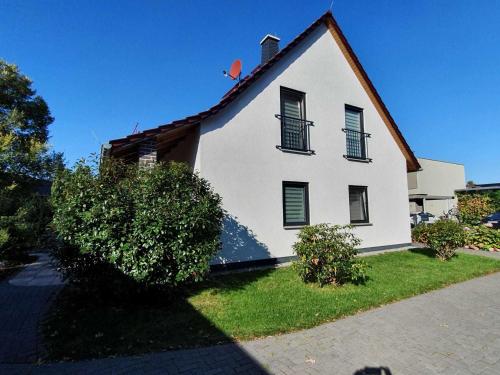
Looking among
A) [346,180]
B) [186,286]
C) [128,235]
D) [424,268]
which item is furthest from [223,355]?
[346,180]

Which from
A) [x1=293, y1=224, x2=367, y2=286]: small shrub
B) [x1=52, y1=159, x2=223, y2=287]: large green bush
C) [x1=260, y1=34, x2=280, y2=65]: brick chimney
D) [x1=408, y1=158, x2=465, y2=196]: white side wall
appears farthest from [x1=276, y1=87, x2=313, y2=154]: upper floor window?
[x1=408, y1=158, x2=465, y2=196]: white side wall

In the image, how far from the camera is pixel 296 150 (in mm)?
10477

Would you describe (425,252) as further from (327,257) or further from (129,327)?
(129,327)

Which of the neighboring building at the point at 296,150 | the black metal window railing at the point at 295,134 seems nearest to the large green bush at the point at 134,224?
the neighboring building at the point at 296,150

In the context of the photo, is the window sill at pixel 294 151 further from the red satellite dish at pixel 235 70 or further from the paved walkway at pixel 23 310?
the paved walkway at pixel 23 310

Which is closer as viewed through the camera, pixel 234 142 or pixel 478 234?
pixel 234 142

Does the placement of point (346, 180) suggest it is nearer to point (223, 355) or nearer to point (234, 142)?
point (234, 142)

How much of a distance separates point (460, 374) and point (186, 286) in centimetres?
516

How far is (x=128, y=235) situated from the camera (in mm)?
5309

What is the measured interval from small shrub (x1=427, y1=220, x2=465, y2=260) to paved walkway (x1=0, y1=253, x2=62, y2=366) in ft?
36.1

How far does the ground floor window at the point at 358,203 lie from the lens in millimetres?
12172

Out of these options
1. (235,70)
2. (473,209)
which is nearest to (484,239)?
(473,209)

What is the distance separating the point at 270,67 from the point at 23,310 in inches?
362

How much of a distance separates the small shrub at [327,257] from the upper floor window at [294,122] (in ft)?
13.0
